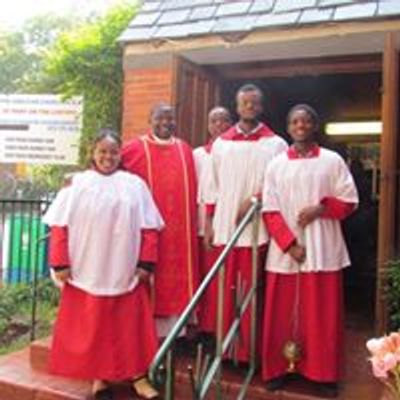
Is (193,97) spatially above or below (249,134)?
above

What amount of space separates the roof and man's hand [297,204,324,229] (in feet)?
5.90

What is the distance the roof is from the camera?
5223mm

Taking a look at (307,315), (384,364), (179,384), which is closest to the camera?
(384,364)

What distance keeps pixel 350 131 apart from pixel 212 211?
5.38 m

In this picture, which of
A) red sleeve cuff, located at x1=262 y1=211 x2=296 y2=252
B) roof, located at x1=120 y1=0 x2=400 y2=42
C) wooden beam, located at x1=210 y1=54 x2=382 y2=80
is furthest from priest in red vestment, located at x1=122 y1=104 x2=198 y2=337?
wooden beam, located at x1=210 y1=54 x2=382 y2=80

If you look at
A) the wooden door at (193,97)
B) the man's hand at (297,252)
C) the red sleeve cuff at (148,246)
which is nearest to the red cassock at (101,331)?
the red sleeve cuff at (148,246)

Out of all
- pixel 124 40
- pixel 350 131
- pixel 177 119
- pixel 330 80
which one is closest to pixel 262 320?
pixel 177 119

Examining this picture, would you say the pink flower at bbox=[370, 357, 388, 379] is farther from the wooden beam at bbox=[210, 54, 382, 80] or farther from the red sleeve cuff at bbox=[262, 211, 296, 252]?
the wooden beam at bbox=[210, 54, 382, 80]

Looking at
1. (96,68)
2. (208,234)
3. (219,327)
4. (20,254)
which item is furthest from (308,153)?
(20,254)

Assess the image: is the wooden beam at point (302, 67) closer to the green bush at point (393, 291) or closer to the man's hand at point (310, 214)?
the green bush at point (393, 291)

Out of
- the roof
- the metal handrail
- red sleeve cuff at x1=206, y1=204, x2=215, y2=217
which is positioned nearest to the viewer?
the metal handrail

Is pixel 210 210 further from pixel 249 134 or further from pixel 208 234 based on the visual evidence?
pixel 249 134

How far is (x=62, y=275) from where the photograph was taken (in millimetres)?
4254

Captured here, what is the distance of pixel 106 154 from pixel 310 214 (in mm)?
1330
